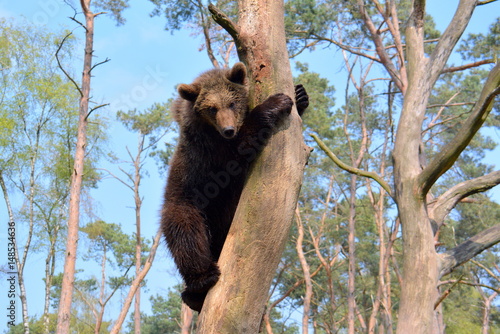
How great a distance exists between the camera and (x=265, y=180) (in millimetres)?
3008

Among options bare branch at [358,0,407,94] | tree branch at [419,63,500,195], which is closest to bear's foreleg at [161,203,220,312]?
tree branch at [419,63,500,195]

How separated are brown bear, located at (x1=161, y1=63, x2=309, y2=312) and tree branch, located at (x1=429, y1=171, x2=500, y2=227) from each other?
572cm

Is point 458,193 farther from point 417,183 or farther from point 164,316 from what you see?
point 164,316

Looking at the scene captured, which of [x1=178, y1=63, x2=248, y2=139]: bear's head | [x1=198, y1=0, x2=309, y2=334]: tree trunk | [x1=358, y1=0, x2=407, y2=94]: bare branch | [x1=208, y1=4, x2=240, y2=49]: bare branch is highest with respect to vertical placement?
[x1=358, y1=0, x2=407, y2=94]: bare branch

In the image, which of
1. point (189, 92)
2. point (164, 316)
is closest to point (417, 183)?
point (189, 92)

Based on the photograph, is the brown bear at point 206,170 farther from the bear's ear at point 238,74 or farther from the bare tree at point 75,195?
the bare tree at point 75,195

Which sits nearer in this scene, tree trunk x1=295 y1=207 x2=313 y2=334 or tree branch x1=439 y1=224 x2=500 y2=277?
tree branch x1=439 y1=224 x2=500 y2=277

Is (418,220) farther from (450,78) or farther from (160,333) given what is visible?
(160,333)

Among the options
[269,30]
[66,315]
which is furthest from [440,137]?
[269,30]

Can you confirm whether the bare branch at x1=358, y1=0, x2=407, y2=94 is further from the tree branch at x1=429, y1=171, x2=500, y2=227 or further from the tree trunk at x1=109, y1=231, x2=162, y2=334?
the tree trunk at x1=109, y1=231, x2=162, y2=334

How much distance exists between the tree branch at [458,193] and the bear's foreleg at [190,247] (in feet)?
19.6

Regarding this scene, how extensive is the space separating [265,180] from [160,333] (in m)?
36.1

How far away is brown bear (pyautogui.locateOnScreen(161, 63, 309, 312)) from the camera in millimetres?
3621


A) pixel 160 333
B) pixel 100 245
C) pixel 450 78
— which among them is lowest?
pixel 160 333
